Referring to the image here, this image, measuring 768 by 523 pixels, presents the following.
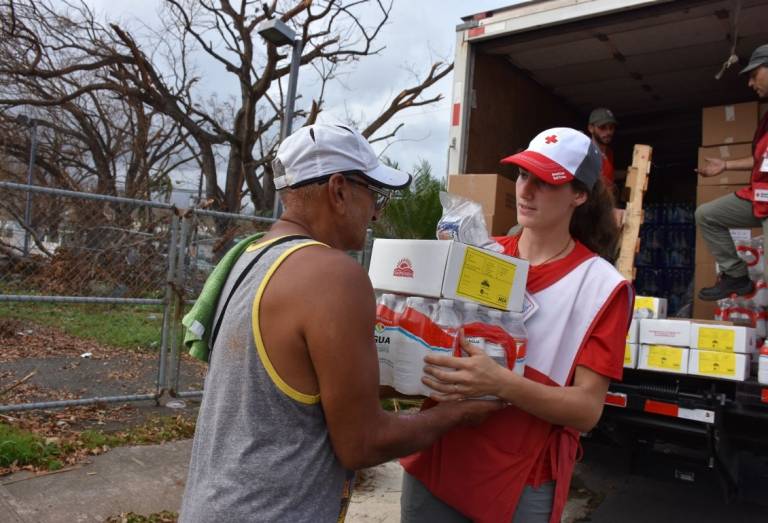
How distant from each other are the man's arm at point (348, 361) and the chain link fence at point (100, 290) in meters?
4.12

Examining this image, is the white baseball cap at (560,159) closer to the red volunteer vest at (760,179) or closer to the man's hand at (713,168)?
the red volunteer vest at (760,179)

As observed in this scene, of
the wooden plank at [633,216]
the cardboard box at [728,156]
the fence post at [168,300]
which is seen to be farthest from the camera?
the fence post at [168,300]

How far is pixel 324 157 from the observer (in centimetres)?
145

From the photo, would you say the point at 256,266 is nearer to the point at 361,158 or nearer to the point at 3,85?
the point at 361,158

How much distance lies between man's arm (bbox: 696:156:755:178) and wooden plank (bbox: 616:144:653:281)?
0.47 m

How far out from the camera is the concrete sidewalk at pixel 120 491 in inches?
135

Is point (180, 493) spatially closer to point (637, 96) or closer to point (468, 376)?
point (468, 376)

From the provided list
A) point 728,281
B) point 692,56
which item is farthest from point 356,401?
point 692,56

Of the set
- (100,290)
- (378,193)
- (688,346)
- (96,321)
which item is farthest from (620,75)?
(96,321)

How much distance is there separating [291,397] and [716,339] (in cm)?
285

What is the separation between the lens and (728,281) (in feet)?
14.1

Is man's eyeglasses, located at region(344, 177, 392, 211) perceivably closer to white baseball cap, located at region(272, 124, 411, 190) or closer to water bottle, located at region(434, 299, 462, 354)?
white baseball cap, located at region(272, 124, 411, 190)

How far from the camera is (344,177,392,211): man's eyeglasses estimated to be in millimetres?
1494

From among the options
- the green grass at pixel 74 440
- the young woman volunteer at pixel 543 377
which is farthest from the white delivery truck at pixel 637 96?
the green grass at pixel 74 440
